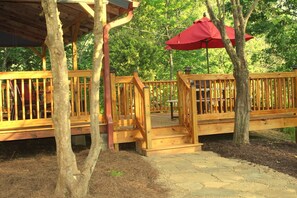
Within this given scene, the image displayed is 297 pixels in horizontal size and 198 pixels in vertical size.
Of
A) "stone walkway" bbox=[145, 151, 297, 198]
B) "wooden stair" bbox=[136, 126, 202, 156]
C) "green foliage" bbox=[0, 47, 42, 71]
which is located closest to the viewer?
"stone walkway" bbox=[145, 151, 297, 198]

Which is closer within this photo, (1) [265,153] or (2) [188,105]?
(1) [265,153]

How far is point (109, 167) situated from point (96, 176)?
571 mm

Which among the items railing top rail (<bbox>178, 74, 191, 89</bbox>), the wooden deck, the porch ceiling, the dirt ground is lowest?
the dirt ground

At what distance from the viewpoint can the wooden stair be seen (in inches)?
274

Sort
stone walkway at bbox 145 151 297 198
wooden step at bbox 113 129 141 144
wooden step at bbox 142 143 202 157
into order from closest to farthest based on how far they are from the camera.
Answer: stone walkway at bbox 145 151 297 198 < wooden step at bbox 142 143 202 157 < wooden step at bbox 113 129 141 144

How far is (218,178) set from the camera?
5.32 m

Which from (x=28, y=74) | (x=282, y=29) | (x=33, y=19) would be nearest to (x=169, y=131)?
(x=28, y=74)

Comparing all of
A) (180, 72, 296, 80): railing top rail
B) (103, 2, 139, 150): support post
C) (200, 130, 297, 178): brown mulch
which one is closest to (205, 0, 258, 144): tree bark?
(200, 130, 297, 178): brown mulch

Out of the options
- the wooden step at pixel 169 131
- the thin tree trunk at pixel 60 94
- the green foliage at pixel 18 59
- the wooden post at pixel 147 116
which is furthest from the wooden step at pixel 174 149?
the green foliage at pixel 18 59

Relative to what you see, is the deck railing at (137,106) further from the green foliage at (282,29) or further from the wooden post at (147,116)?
the green foliage at (282,29)

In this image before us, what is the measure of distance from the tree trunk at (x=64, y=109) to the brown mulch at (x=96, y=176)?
0.93 feet

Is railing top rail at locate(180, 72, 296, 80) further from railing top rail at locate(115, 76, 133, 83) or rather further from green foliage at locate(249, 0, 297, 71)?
green foliage at locate(249, 0, 297, 71)

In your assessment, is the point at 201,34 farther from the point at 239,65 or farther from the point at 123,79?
the point at 123,79

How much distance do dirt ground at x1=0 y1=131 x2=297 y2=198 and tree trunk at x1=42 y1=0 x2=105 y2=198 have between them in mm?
278
